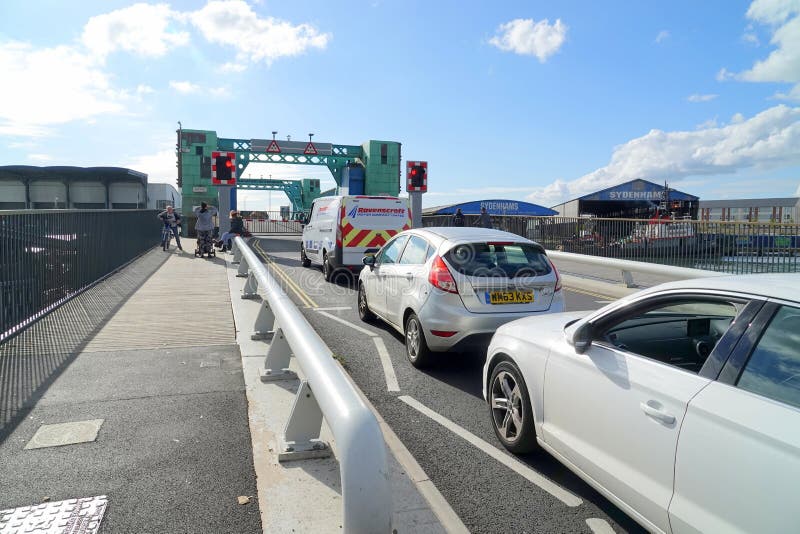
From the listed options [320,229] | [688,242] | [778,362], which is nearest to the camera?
[778,362]

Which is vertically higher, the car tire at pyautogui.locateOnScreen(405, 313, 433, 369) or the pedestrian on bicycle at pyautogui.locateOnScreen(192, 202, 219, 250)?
the pedestrian on bicycle at pyautogui.locateOnScreen(192, 202, 219, 250)

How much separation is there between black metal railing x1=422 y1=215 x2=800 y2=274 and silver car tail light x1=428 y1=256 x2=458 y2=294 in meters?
8.81

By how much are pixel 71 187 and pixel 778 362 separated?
217ft

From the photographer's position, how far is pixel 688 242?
13188 mm

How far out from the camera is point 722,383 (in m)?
2.49

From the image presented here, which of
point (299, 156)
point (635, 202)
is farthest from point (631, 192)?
point (299, 156)

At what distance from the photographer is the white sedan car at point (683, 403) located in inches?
86.6

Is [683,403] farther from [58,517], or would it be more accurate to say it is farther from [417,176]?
[417,176]

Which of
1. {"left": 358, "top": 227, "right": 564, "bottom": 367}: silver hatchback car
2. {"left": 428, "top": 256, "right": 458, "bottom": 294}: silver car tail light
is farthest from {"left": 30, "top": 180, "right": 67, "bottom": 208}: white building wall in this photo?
{"left": 428, "top": 256, "right": 458, "bottom": 294}: silver car tail light

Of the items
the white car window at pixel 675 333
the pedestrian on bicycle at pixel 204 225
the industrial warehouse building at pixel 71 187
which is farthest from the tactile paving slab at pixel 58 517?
the industrial warehouse building at pixel 71 187

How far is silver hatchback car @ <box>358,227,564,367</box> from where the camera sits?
5.75 m

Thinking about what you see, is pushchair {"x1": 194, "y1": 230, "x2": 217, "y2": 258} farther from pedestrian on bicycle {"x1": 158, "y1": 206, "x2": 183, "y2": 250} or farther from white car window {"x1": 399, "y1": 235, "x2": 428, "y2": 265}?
white car window {"x1": 399, "y1": 235, "x2": 428, "y2": 265}

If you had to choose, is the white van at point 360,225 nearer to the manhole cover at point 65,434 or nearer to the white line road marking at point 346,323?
the white line road marking at point 346,323

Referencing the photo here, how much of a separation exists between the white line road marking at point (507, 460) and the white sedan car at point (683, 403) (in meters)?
0.16
